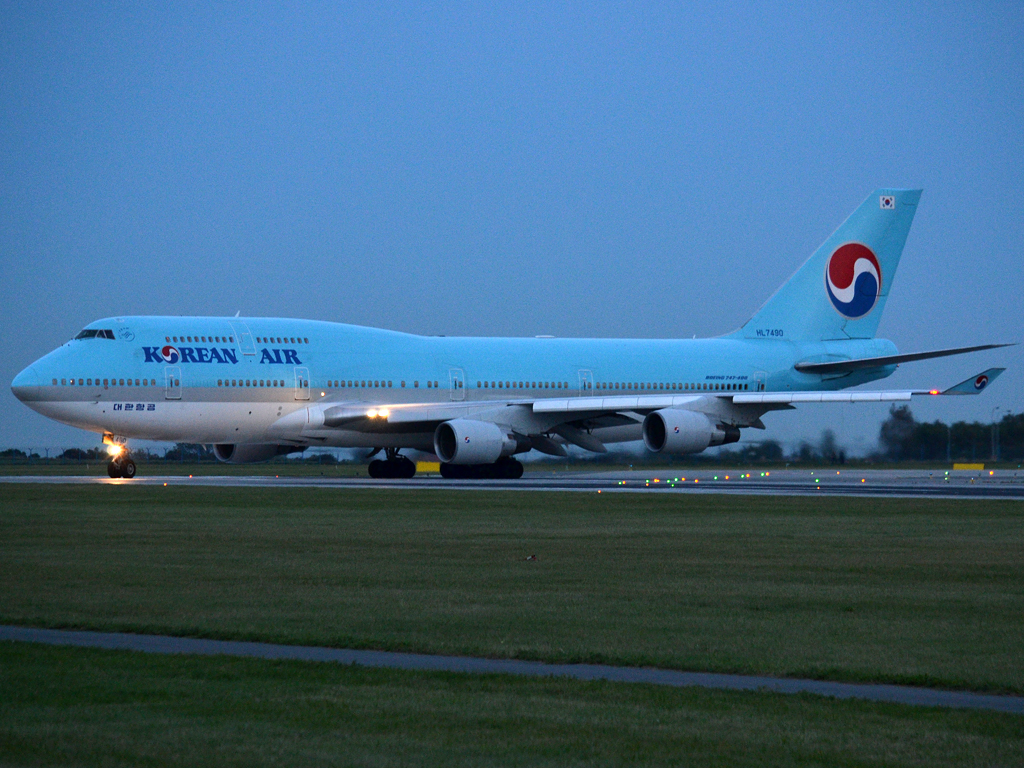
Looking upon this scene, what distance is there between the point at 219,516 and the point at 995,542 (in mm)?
13072

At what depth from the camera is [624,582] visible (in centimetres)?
1528

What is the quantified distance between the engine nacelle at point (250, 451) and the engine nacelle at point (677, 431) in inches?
475

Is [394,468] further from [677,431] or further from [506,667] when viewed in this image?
[506,667]

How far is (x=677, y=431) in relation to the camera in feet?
136

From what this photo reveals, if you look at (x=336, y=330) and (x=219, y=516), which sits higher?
(x=336, y=330)

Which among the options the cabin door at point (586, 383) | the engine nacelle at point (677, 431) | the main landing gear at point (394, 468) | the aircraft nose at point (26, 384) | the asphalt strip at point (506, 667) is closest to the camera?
the asphalt strip at point (506, 667)

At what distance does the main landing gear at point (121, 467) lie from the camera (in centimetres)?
4238

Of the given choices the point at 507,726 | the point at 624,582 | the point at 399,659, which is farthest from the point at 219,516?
the point at 507,726

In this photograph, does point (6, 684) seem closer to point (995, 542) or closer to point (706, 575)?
point (706, 575)

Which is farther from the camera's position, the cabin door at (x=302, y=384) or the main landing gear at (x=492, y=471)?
the main landing gear at (x=492, y=471)

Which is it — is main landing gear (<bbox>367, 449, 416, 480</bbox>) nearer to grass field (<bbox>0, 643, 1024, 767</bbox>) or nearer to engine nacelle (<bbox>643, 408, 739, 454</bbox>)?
engine nacelle (<bbox>643, 408, 739, 454</bbox>)

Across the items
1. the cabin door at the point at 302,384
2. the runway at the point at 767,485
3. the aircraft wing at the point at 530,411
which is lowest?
the runway at the point at 767,485

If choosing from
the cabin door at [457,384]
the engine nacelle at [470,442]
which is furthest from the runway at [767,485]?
the cabin door at [457,384]

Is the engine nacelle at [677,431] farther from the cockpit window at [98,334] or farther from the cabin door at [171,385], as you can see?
the cockpit window at [98,334]
